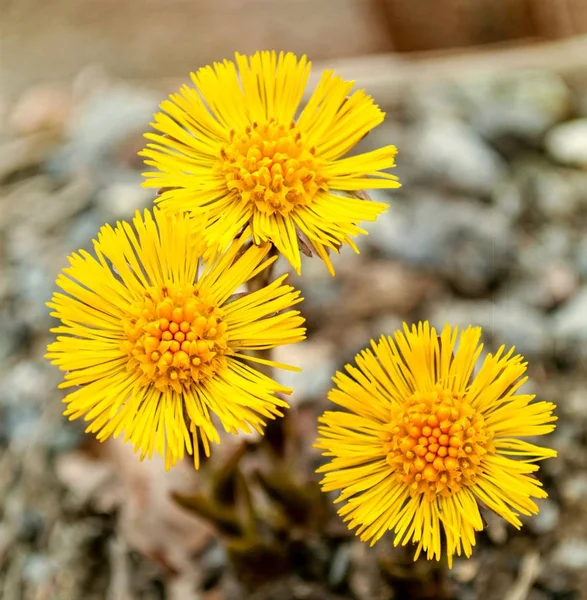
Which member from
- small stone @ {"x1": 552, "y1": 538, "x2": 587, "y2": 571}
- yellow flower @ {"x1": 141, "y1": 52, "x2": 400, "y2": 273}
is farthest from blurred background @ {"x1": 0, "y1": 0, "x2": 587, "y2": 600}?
yellow flower @ {"x1": 141, "y1": 52, "x2": 400, "y2": 273}

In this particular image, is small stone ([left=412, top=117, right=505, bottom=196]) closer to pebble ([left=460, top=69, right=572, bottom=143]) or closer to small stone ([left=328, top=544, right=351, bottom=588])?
pebble ([left=460, top=69, right=572, bottom=143])

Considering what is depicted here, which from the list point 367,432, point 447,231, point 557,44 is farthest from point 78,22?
point 367,432

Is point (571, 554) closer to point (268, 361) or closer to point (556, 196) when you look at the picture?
point (268, 361)

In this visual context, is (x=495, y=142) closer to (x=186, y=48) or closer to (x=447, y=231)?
(x=447, y=231)

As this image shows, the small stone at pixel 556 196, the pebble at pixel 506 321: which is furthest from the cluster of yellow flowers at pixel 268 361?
the small stone at pixel 556 196

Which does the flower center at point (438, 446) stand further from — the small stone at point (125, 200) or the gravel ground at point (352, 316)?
the small stone at point (125, 200)
